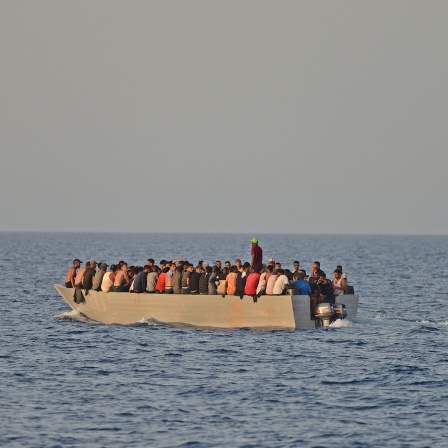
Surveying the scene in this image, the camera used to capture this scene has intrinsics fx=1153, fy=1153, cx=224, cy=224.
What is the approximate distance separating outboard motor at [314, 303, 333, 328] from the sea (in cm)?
40

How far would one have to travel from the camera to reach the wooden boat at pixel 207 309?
35062 mm

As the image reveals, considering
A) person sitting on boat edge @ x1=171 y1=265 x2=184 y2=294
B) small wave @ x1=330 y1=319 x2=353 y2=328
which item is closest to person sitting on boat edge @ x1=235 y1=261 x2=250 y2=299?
person sitting on boat edge @ x1=171 y1=265 x2=184 y2=294

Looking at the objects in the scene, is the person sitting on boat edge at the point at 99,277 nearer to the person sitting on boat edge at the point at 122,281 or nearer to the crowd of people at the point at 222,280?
the crowd of people at the point at 222,280

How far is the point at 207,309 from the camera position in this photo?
36.2 m

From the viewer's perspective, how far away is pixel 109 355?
31.9 meters

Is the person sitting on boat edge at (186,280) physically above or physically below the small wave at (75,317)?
above

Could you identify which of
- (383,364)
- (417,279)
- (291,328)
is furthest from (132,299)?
(417,279)

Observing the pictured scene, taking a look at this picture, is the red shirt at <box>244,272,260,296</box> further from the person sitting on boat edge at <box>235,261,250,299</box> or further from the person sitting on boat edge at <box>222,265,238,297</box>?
the person sitting on boat edge at <box>222,265,238,297</box>

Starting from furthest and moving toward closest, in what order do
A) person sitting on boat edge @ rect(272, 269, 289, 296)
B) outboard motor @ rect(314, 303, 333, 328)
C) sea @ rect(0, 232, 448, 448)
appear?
outboard motor @ rect(314, 303, 333, 328)
person sitting on boat edge @ rect(272, 269, 289, 296)
sea @ rect(0, 232, 448, 448)

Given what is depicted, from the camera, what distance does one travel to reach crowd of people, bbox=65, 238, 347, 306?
3481 cm

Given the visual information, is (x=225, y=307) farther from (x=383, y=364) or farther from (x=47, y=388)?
(x=47, y=388)

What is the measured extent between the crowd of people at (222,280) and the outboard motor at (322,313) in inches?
9.0

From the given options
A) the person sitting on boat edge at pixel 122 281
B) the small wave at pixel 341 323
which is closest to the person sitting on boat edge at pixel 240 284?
the small wave at pixel 341 323

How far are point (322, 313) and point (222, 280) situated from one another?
326 cm
